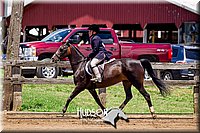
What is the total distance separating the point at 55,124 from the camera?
11852mm

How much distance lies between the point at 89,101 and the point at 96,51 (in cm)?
510

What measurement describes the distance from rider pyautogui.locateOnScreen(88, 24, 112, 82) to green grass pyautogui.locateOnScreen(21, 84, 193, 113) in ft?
10.2

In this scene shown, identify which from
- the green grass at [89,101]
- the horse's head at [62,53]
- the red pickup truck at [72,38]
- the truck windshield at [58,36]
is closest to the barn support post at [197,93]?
the green grass at [89,101]

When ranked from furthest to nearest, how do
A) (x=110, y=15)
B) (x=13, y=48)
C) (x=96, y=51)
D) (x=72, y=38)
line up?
(x=110, y=15) < (x=72, y=38) < (x=13, y=48) < (x=96, y=51)

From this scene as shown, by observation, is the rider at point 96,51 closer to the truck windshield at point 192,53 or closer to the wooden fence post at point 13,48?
the wooden fence post at point 13,48

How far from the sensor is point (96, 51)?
10.7m

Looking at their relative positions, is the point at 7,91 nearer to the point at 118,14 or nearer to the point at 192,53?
the point at 192,53

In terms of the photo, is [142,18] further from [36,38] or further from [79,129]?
[79,129]

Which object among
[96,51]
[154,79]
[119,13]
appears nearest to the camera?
[96,51]

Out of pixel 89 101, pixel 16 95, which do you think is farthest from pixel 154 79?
pixel 89 101

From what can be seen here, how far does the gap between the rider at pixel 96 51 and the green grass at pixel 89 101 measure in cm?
311

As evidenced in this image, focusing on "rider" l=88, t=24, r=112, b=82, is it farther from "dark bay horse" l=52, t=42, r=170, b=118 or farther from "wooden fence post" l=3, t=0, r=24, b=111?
"wooden fence post" l=3, t=0, r=24, b=111

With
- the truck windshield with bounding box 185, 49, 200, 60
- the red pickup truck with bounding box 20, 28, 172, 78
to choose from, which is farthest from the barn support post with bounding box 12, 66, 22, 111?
the truck windshield with bounding box 185, 49, 200, 60

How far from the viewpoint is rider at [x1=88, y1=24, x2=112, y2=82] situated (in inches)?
416
